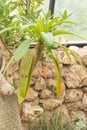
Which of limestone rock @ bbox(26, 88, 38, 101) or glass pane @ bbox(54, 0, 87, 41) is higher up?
glass pane @ bbox(54, 0, 87, 41)

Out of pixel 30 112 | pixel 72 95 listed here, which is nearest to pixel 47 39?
pixel 30 112

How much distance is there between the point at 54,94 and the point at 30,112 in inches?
11.3

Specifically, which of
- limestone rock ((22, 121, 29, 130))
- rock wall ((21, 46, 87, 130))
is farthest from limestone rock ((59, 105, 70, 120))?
limestone rock ((22, 121, 29, 130))

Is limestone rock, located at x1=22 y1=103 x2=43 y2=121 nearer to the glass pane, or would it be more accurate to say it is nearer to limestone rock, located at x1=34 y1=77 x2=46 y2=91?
limestone rock, located at x1=34 y1=77 x2=46 y2=91

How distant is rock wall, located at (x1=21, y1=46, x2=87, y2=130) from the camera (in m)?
2.46

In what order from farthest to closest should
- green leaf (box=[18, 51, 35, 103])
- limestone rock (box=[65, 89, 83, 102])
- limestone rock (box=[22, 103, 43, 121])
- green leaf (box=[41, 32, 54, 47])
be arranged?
1. limestone rock (box=[65, 89, 83, 102])
2. limestone rock (box=[22, 103, 43, 121])
3. green leaf (box=[18, 51, 35, 103])
4. green leaf (box=[41, 32, 54, 47])

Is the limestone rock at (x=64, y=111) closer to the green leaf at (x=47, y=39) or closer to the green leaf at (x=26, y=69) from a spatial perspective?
the green leaf at (x=26, y=69)

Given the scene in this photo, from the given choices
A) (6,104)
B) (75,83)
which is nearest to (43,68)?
A: (75,83)

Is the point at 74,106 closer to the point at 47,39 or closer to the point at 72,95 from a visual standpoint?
the point at 72,95

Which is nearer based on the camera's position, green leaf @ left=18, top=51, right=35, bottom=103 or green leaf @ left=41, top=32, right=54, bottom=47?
green leaf @ left=41, top=32, right=54, bottom=47

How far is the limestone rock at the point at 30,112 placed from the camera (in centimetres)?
242

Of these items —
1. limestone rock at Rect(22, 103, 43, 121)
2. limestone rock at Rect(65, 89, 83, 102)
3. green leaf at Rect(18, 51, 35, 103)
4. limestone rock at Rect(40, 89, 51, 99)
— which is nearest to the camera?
green leaf at Rect(18, 51, 35, 103)

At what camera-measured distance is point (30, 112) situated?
2.42 meters

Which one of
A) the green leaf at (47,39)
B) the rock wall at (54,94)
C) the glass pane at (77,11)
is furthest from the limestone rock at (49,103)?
the green leaf at (47,39)
